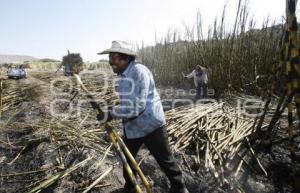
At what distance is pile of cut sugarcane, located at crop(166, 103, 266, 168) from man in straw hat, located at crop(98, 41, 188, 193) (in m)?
1.24

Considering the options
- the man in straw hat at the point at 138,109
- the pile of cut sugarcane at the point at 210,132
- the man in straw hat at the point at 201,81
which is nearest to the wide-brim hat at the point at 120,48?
the man in straw hat at the point at 138,109

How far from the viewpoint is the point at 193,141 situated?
4.96 metres

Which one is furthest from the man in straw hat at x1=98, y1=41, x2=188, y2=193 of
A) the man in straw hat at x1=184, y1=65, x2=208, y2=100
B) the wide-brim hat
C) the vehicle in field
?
the vehicle in field

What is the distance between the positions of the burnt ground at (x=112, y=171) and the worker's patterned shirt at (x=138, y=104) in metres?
0.91

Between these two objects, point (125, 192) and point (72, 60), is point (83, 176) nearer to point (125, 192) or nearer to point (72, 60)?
point (125, 192)

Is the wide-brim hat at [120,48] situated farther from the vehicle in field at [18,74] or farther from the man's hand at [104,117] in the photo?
the vehicle in field at [18,74]

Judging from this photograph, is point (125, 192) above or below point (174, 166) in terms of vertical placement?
below

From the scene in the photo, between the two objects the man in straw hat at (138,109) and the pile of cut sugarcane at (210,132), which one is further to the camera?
the pile of cut sugarcane at (210,132)

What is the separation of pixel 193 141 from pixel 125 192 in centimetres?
176

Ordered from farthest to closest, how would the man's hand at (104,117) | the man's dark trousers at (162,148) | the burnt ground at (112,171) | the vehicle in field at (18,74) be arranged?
1. the vehicle in field at (18,74)
2. the burnt ground at (112,171)
3. the man's dark trousers at (162,148)
4. the man's hand at (104,117)

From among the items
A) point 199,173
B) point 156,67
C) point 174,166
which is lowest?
point 199,173

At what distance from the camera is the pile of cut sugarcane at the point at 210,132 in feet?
15.2

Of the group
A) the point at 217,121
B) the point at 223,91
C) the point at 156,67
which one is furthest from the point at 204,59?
the point at 217,121

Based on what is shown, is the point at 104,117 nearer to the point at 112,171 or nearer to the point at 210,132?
the point at 112,171
